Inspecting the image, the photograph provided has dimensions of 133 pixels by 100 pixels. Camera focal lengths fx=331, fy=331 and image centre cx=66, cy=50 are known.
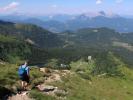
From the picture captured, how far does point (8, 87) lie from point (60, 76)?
15297 mm

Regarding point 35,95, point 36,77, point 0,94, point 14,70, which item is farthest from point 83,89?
point 0,94

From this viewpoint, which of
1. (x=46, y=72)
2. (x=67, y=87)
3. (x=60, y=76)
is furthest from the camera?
(x=46, y=72)

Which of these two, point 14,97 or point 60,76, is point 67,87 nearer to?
point 60,76

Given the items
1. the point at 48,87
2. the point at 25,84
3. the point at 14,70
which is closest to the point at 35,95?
the point at 25,84

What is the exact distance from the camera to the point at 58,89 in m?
44.2

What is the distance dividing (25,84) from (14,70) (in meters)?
11.5

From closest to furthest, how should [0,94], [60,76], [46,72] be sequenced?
[0,94] → [60,76] → [46,72]

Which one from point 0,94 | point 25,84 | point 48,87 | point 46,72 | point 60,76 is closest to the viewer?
point 0,94

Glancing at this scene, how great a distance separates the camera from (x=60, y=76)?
174ft

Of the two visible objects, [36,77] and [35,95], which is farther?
[36,77]

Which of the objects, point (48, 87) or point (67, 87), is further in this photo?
point (67, 87)

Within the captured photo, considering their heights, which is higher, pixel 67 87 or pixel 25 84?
pixel 25 84

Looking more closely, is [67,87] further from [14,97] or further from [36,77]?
[14,97]

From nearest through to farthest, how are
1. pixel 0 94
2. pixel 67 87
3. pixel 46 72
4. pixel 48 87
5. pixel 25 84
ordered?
pixel 0 94 → pixel 25 84 → pixel 48 87 → pixel 67 87 → pixel 46 72
